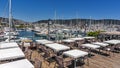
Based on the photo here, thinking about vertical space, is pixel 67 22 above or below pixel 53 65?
above

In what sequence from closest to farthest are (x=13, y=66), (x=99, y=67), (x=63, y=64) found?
(x=13, y=66)
(x=63, y=64)
(x=99, y=67)

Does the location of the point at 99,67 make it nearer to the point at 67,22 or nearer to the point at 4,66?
the point at 4,66

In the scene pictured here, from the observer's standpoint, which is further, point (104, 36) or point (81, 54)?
point (104, 36)

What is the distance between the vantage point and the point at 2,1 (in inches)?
562

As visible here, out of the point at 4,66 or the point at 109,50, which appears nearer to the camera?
the point at 4,66

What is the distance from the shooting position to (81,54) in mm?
6336

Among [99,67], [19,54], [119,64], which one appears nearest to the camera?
[19,54]

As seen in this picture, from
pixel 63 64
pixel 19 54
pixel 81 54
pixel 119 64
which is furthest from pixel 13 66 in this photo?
pixel 119 64

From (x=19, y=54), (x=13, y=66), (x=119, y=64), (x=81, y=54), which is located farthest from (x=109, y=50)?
(x=13, y=66)

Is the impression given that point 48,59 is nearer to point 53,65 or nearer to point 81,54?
point 53,65

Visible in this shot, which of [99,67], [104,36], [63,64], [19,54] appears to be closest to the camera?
[19,54]

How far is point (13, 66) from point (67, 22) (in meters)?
75.0

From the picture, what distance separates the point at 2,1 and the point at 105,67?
527 inches

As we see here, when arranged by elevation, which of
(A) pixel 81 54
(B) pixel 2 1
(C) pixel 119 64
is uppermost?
(B) pixel 2 1
